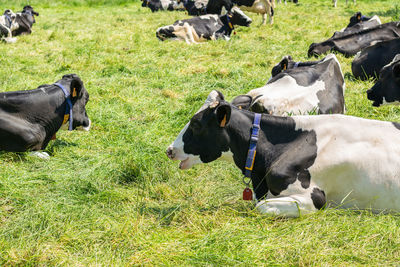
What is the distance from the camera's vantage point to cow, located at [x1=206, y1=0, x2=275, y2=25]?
607 inches

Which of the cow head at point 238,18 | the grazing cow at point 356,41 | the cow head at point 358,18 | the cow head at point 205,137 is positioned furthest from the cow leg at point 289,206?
the cow head at point 238,18

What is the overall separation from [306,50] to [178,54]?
10.9 feet

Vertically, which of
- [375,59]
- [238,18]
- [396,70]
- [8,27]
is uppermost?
[396,70]

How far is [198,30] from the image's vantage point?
1302 centimetres

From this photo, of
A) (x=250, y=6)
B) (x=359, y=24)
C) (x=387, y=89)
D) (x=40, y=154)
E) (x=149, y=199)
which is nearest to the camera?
(x=149, y=199)

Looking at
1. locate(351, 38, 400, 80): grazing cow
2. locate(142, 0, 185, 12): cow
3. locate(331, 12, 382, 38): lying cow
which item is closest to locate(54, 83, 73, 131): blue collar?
locate(351, 38, 400, 80): grazing cow

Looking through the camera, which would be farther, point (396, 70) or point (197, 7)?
point (197, 7)

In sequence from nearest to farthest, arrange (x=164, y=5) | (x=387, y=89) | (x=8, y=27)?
(x=387, y=89) < (x=8, y=27) < (x=164, y=5)

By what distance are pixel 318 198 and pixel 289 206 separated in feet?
1.00

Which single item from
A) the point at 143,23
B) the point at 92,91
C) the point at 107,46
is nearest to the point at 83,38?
the point at 107,46

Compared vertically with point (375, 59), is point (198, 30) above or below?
below

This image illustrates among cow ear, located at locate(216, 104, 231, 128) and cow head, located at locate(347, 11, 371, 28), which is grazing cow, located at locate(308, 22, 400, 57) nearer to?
cow head, located at locate(347, 11, 371, 28)

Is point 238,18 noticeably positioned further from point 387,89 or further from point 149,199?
point 149,199

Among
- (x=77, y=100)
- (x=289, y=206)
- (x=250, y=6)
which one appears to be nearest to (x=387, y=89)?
(x=289, y=206)
